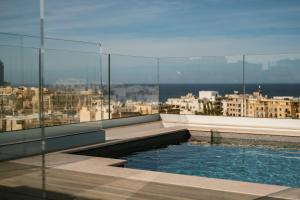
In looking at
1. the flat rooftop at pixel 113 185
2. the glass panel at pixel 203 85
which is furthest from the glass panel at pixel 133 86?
the flat rooftop at pixel 113 185

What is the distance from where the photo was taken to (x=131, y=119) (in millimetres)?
9336

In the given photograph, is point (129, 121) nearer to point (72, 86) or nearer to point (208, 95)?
point (208, 95)

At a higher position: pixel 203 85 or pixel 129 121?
pixel 203 85

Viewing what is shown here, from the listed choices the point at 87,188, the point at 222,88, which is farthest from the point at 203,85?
the point at 87,188

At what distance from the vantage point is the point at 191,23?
91.0 feet

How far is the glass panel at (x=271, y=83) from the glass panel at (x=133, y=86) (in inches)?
85.5

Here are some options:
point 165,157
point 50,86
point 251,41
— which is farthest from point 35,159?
point 251,41

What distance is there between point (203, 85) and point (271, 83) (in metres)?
1.50

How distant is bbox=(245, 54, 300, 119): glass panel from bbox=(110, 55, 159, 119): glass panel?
2.17 meters

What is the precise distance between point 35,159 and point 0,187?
0.29 meters

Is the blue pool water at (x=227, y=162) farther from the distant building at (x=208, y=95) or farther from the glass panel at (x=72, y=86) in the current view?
the distant building at (x=208, y=95)

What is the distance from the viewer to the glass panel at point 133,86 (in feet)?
29.2

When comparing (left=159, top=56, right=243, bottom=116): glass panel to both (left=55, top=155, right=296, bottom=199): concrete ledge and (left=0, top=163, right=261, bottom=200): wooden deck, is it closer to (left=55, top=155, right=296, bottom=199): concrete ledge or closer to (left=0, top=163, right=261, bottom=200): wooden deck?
(left=55, top=155, right=296, bottom=199): concrete ledge

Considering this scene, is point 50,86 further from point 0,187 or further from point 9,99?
point 0,187
